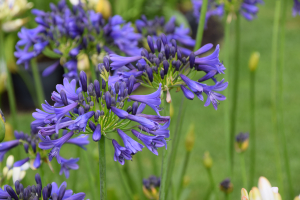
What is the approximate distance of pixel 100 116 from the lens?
869 millimetres

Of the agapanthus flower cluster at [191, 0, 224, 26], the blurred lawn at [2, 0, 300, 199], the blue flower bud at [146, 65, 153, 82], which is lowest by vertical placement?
the blurred lawn at [2, 0, 300, 199]

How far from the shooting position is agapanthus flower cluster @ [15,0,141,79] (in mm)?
1500

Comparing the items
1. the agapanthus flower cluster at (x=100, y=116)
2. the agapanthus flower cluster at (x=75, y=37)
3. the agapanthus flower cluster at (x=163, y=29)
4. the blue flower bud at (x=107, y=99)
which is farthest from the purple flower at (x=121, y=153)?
the agapanthus flower cluster at (x=163, y=29)

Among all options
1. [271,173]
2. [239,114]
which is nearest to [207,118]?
[239,114]

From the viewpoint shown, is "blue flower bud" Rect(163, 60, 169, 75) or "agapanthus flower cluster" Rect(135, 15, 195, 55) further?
"agapanthus flower cluster" Rect(135, 15, 195, 55)

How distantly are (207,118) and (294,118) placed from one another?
1.00 m

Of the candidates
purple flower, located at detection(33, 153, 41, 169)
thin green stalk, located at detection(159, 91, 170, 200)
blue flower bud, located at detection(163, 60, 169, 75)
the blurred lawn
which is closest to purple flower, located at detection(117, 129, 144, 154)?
thin green stalk, located at detection(159, 91, 170, 200)

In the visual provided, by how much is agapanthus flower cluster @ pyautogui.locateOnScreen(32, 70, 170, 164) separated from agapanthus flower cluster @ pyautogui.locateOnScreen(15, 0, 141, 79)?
633 mm

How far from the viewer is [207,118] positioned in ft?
14.0

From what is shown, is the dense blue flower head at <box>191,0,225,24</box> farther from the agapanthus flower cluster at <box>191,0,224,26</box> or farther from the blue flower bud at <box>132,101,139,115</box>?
the blue flower bud at <box>132,101,139,115</box>

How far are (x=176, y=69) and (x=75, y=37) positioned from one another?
26.7 inches

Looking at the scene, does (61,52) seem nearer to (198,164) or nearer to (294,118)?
(198,164)

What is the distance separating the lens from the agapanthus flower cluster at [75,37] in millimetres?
1500

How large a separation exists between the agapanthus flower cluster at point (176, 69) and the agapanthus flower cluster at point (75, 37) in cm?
55
